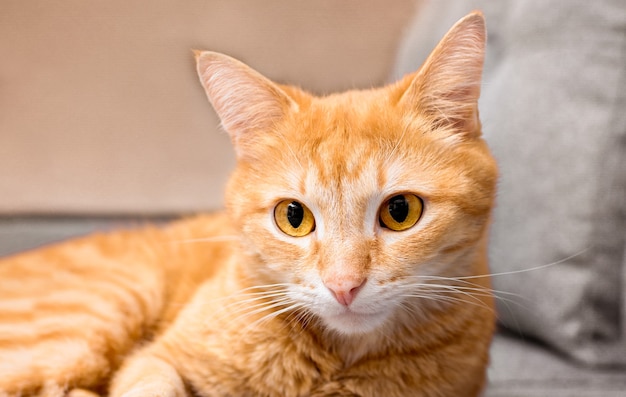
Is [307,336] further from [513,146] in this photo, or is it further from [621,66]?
[621,66]

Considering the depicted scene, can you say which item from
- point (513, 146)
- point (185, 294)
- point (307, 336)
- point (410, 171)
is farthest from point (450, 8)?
point (185, 294)

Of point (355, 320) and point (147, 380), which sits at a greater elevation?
point (355, 320)

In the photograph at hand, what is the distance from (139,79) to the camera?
1790mm

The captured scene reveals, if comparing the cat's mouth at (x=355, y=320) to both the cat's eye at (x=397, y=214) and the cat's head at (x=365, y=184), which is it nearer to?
the cat's head at (x=365, y=184)

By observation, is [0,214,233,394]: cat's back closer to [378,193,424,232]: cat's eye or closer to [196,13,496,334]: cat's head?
[196,13,496,334]: cat's head

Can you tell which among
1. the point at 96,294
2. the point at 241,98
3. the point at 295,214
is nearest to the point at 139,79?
the point at 96,294

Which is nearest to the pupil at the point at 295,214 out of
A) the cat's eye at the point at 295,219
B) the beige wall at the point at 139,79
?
the cat's eye at the point at 295,219

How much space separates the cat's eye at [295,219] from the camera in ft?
2.91

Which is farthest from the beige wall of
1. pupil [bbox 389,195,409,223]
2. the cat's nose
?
the cat's nose

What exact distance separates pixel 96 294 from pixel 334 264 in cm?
64

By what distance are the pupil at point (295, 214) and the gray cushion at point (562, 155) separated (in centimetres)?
48

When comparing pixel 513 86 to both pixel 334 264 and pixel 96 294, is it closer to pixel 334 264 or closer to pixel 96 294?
pixel 334 264

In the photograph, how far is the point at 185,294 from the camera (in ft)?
4.09

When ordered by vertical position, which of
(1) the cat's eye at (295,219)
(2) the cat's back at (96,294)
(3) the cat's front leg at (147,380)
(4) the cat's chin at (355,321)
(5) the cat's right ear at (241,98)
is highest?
(5) the cat's right ear at (241,98)
